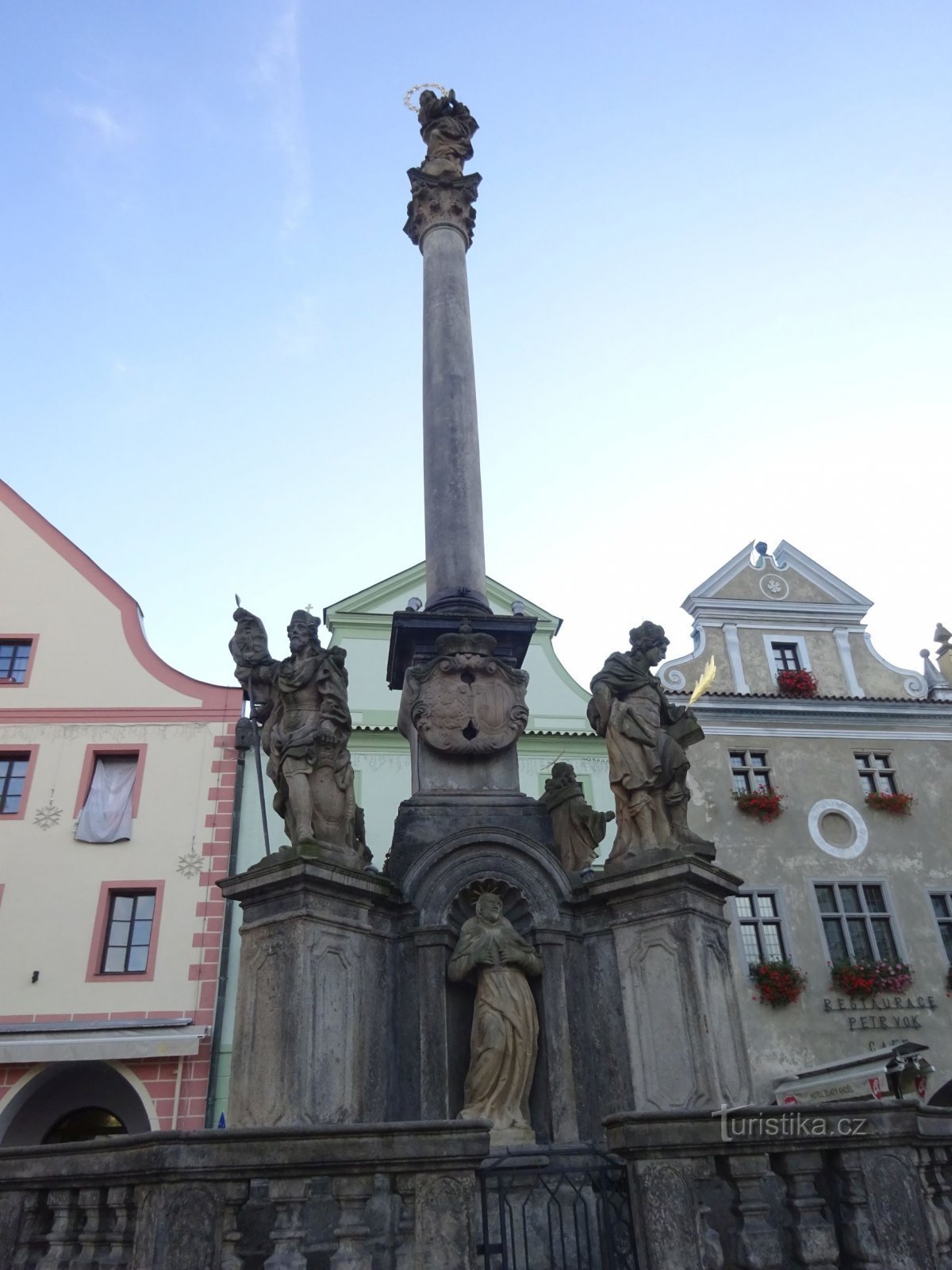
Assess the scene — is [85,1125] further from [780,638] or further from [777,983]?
[780,638]

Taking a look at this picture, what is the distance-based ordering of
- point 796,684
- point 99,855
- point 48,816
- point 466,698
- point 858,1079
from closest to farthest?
point 466,698 → point 858,1079 → point 99,855 → point 48,816 → point 796,684

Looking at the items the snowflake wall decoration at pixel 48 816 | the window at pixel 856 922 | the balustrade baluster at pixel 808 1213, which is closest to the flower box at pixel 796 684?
the window at pixel 856 922

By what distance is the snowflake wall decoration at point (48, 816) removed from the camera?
1917cm

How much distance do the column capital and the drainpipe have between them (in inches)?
413

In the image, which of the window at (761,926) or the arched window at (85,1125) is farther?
the window at (761,926)

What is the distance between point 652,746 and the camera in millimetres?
8117

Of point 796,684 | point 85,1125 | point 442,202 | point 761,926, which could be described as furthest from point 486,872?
point 796,684

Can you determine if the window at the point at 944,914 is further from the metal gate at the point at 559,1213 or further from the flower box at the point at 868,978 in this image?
the metal gate at the point at 559,1213

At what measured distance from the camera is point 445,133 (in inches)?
507

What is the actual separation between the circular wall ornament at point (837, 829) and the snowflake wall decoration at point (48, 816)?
49.8 feet

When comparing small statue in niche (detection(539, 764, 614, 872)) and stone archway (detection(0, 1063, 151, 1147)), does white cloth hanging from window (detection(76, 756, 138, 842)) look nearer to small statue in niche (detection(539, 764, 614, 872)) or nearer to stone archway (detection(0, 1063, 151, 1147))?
stone archway (detection(0, 1063, 151, 1147))

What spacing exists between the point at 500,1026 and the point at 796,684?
57.8 feet

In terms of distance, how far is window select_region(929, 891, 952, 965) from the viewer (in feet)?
69.2

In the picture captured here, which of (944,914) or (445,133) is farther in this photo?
(944,914)
